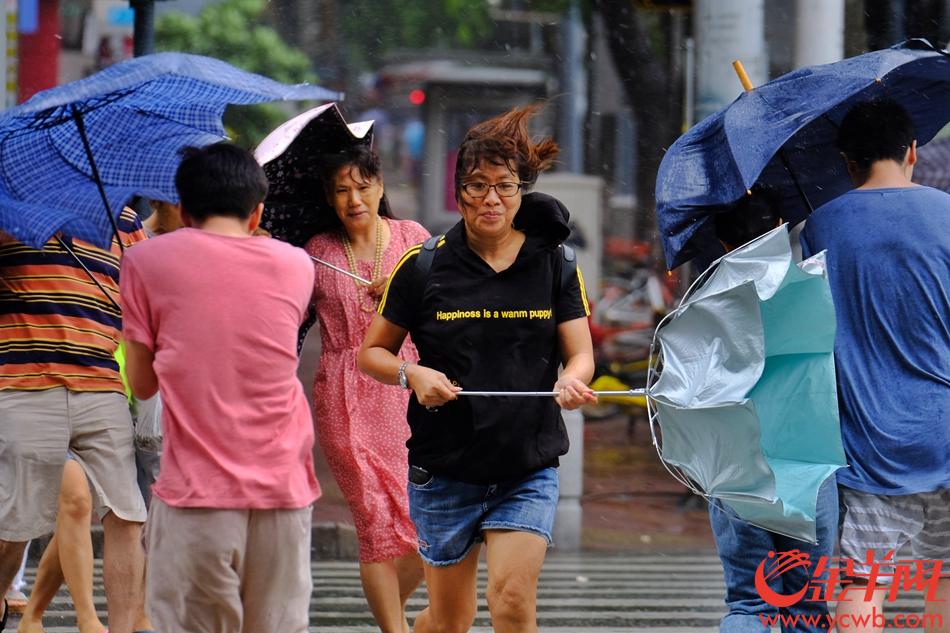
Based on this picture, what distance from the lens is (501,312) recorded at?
520 centimetres

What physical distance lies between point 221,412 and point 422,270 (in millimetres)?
1036

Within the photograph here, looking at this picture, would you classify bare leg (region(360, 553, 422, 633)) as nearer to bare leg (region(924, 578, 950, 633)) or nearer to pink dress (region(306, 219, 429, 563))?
pink dress (region(306, 219, 429, 563))

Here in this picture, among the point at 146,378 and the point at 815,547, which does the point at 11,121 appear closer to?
the point at 146,378

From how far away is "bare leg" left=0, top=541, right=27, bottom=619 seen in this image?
630cm

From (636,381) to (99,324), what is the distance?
1033 cm

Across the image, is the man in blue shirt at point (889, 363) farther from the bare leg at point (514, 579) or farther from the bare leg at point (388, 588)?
the bare leg at point (388, 588)

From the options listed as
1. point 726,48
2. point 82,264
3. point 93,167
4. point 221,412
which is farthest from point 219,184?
point 726,48

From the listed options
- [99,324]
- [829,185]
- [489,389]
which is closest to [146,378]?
[489,389]

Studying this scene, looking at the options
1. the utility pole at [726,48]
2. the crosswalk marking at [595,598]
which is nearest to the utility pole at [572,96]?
the utility pole at [726,48]

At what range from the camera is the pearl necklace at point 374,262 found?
646 cm

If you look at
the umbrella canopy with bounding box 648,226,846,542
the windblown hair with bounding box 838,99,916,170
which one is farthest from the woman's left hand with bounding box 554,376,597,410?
the windblown hair with bounding box 838,99,916,170

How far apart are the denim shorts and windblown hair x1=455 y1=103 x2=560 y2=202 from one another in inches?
35.9

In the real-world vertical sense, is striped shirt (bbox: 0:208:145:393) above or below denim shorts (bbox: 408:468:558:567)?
above

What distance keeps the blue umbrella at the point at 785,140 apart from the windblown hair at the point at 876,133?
0.08m
